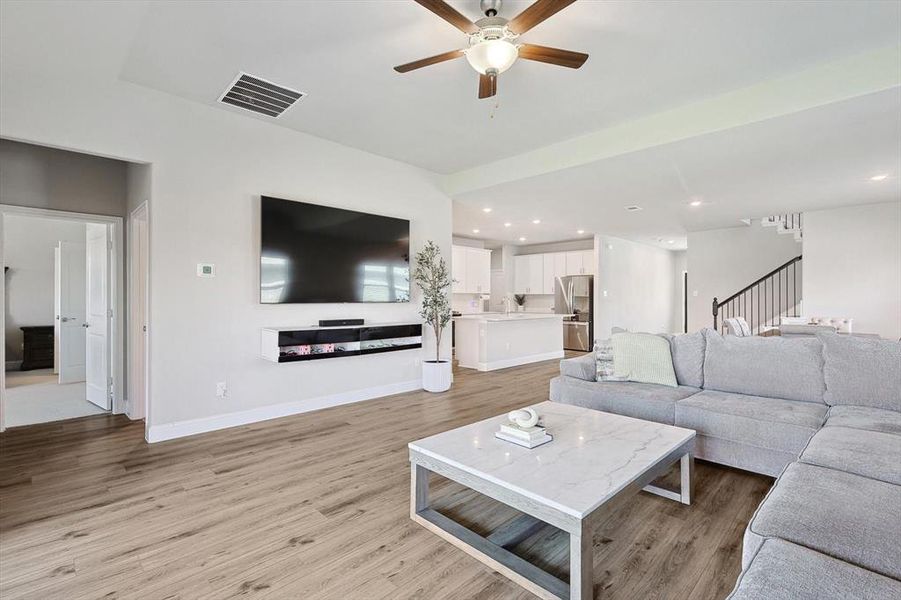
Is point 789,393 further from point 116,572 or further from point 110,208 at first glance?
point 110,208

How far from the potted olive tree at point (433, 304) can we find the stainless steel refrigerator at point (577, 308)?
462 centimetres

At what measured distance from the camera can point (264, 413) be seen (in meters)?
3.98

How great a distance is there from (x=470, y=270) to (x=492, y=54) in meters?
6.68

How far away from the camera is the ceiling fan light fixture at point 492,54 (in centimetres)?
229

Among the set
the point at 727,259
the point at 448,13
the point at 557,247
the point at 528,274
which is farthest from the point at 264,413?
the point at 727,259

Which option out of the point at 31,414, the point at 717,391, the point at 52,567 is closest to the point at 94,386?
the point at 31,414

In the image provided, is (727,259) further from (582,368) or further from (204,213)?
(204,213)

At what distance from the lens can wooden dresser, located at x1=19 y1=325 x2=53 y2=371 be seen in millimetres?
6582

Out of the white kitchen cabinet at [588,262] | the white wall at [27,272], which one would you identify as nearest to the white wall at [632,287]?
the white kitchen cabinet at [588,262]

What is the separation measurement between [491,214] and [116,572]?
606cm

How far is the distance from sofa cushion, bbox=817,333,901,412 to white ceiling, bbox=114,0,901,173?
75.9 inches

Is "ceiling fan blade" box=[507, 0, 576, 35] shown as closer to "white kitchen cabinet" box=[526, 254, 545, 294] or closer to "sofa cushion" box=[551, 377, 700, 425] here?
"sofa cushion" box=[551, 377, 700, 425]

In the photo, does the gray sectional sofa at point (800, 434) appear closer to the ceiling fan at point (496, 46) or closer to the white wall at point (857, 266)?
the ceiling fan at point (496, 46)

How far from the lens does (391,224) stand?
4.90 m
